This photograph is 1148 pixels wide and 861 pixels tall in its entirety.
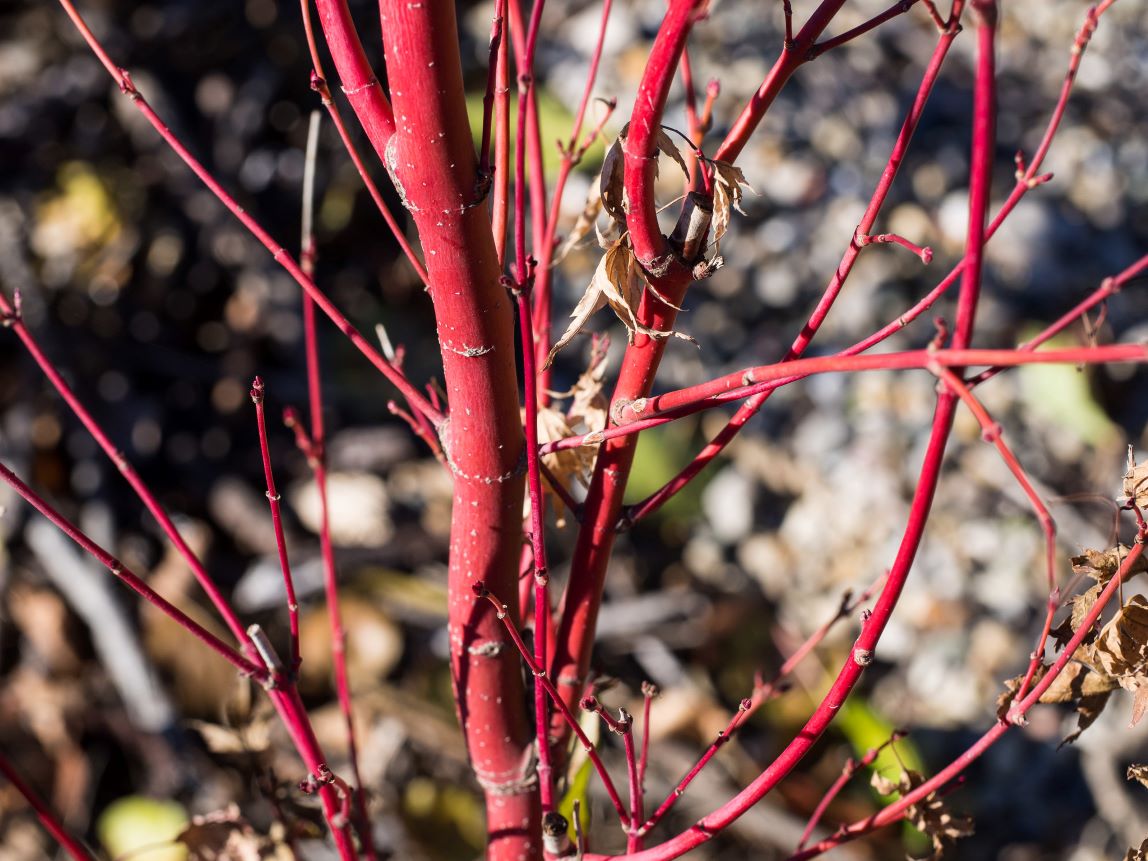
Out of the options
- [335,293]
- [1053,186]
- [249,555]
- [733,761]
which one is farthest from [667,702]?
[1053,186]

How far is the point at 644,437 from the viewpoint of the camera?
1.88 meters

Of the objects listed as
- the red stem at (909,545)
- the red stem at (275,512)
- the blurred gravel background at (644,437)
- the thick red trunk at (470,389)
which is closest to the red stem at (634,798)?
the red stem at (909,545)

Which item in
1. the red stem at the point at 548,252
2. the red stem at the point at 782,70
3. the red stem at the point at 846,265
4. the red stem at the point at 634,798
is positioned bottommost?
the red stem at the point at 634,798

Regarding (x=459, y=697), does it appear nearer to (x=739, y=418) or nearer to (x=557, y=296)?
(x=739, y=418)

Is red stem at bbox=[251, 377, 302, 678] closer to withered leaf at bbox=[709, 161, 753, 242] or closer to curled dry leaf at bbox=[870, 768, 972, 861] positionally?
withered leaf at bbox=[709, 161, 753, 242]

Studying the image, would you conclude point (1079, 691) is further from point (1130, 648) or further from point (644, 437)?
point (644, 437)

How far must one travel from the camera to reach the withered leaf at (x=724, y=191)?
54 cm

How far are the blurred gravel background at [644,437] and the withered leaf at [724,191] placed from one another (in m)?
1.19

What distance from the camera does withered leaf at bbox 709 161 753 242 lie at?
1.78 ft

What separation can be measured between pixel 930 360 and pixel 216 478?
1735mm

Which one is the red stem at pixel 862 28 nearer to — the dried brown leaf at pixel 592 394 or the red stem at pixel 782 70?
the red stem at pixel 782 70

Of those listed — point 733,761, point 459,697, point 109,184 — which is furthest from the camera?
point 109,184

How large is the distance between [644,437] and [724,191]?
1.35m

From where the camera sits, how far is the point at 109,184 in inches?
78.5
